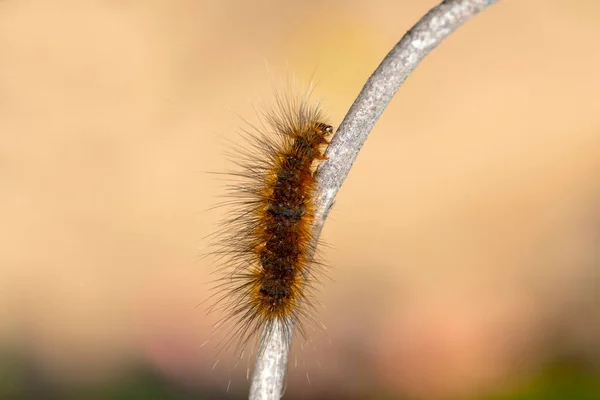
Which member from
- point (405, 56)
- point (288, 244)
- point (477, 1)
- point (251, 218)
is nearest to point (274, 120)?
point (251, 218)

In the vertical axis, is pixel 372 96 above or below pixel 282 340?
above

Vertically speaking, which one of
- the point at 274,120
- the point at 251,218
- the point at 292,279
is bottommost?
the point at 292,279

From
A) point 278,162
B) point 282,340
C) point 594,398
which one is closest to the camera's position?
point 282,340

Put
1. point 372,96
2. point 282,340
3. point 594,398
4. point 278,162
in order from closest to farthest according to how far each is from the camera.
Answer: point 372,96 → point 282,340 → point 278,162 → point 594,398

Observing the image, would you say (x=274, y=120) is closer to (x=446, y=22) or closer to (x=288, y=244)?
(x=288, y=244)

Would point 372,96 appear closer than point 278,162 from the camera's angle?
Yes

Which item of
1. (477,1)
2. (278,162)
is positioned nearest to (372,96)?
(477,1)

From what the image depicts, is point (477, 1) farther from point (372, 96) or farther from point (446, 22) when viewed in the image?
point (372, 96)
